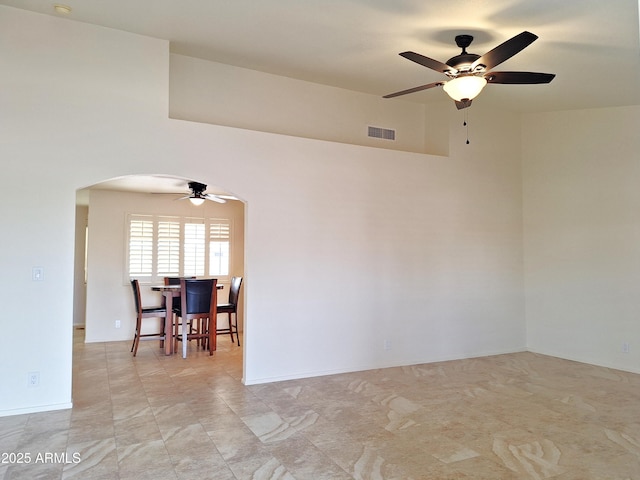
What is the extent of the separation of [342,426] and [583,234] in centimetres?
430

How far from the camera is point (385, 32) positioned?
12.8 feet

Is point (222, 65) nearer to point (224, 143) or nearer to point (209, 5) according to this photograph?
point (224, 143)

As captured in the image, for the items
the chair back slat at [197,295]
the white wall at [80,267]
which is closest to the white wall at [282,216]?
the chair back slat at [197,295]

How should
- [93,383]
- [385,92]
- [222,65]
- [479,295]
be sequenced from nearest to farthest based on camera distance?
1. [93,383]
2. [222,65]
3. [385,92]
4. [479,295]

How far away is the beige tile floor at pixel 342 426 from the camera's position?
2.76 metres

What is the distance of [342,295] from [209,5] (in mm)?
3219

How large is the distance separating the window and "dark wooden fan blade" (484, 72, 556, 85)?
552 centimetres

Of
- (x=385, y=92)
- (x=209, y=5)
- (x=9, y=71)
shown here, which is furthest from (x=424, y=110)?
(x=9, y=71)

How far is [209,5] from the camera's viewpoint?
11.7 ft

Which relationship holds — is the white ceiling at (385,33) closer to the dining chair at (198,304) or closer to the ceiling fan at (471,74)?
the ceiling fan at (471,74)

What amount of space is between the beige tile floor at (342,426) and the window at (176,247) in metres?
2.43

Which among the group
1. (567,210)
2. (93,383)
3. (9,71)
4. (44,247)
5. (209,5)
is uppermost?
(209,5)

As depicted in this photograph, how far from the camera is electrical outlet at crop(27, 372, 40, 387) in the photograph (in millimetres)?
3695

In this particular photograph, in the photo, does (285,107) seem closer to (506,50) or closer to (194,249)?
(506,50)
